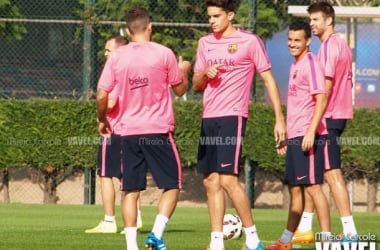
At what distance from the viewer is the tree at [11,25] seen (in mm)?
20562

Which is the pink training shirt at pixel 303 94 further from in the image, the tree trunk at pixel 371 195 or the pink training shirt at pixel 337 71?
the tree trunk at pixel 371 195

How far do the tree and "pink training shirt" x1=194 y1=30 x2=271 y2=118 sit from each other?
10.9 m

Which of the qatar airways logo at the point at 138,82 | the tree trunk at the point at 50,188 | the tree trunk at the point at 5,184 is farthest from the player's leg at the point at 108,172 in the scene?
the tree trunk at the point at 5,184

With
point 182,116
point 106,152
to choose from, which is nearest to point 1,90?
point 182,116

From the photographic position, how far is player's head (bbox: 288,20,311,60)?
10.8 metres

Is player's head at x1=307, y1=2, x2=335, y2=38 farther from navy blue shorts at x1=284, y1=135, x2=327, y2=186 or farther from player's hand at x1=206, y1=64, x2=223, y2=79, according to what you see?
player's hand at x1=206, y1=64, x2=223, y2=79

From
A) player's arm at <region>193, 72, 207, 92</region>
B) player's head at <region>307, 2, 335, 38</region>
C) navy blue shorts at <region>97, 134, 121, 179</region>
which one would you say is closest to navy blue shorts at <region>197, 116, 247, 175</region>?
player's arm at <region>193, 72, 207, 92</region>

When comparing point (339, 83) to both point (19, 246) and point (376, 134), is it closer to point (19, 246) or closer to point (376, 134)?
point (19, 246)

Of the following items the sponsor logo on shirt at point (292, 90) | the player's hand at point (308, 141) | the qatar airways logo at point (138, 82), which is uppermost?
the qatar airways logo at point (138, 82)

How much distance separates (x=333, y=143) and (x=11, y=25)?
11.0 metres

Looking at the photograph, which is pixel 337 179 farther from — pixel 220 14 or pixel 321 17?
pixel 220 14

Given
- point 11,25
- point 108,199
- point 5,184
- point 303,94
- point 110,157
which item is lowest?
point 5,184

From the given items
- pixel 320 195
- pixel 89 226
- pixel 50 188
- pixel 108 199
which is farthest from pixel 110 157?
pixel 50 188

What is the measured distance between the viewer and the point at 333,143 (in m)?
10.8
